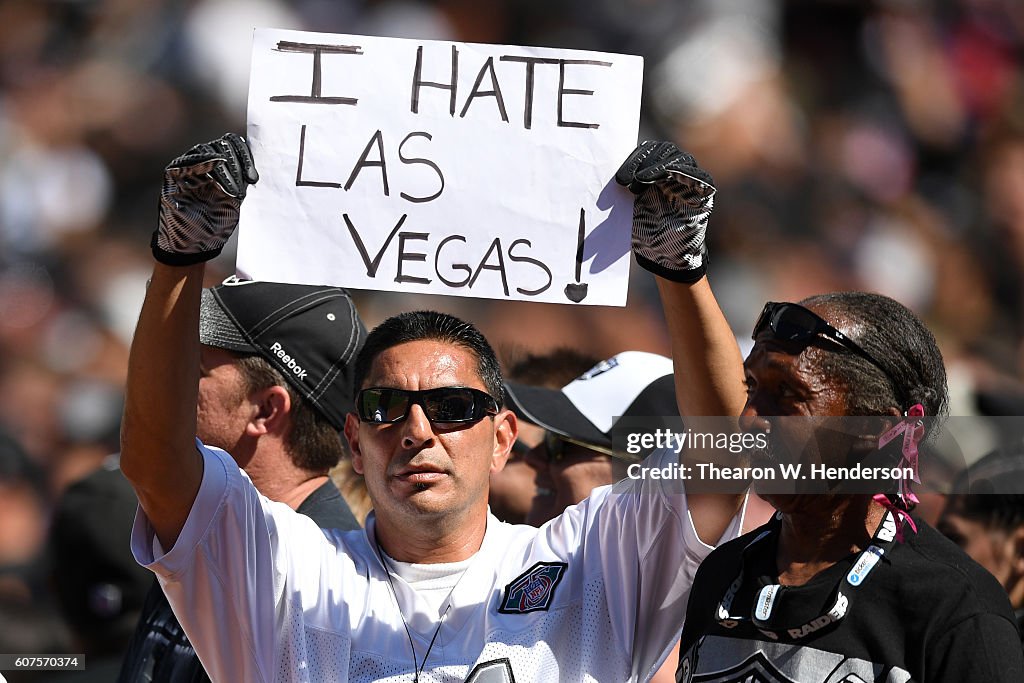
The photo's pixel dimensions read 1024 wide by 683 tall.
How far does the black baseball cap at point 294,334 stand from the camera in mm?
2879

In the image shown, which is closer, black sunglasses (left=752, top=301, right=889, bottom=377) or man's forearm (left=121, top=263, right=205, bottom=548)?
Result: black sunglasses (left=752, top=301, right=889, bottom=377)

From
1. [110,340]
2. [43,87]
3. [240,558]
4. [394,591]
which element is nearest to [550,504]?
[394,591]

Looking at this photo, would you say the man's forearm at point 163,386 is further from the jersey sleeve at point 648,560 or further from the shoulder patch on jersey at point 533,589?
the jersey sleeve at point 648,560

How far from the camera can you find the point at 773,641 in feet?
5.99

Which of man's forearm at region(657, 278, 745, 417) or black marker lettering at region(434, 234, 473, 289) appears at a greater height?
black marker lettering at region(434, 234, 473, 289)

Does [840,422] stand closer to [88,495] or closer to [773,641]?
[773,641]

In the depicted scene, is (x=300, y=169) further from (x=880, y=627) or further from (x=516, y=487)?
(x=516, y=487)

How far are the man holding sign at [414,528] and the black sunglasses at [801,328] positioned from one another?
192mm

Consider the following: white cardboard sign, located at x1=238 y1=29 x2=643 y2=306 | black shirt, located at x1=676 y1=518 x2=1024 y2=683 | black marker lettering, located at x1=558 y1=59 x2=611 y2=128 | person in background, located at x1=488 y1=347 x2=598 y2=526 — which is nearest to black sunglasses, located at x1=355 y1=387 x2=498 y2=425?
white cardboard sign, located at x1=238 y1=29 x2=643 y2=306

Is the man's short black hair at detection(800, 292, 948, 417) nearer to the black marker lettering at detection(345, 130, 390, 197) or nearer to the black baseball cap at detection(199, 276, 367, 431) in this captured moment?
the black marker lettering at detection(345, 130, 390, 197)

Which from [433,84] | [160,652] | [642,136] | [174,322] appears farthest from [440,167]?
[642,136]

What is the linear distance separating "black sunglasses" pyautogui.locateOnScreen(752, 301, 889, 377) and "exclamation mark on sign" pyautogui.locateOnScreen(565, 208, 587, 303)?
0.36m

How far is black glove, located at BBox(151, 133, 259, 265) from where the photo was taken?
2055 millimetres

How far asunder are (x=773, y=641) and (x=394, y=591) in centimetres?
80
